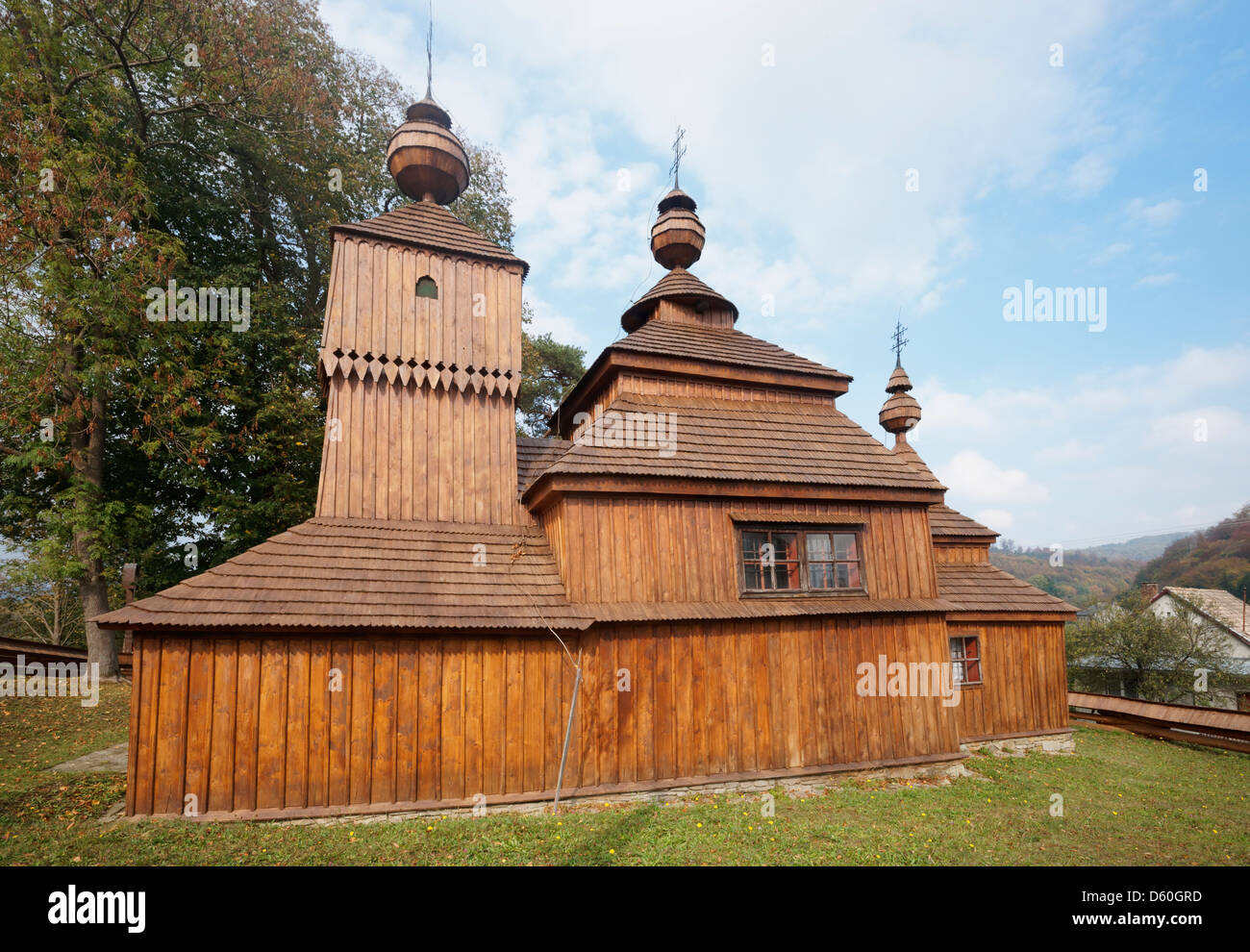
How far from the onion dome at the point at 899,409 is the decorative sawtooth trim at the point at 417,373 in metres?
14.1

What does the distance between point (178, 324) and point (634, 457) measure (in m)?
14.3

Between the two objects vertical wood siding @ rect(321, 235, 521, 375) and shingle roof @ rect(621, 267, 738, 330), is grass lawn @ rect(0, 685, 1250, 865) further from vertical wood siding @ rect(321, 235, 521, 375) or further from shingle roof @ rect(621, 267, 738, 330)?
shingle roof @ rect(621, 267, 738, 330)

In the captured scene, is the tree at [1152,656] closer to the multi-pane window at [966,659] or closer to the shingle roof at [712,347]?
the multi-pane window at [966,659]

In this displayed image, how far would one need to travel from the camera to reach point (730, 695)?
8453mm

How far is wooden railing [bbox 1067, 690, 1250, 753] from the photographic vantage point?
480 inches

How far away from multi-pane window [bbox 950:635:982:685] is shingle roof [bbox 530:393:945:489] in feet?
14.6

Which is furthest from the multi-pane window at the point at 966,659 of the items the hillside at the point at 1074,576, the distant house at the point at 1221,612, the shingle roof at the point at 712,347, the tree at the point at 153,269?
the hillside at the point at 1074,576

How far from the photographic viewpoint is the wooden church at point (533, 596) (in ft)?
22.1

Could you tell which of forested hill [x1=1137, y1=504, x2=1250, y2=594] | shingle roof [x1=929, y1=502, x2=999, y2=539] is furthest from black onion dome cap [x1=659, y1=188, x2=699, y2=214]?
forested hill [x1=1137, y1=504, x2=1250, y2=594]

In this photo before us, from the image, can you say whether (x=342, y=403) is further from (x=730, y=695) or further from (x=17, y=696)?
(x=17, y=696)

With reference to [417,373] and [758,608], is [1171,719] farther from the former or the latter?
[417,373]

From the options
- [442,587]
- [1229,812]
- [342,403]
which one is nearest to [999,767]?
[1229,812]
